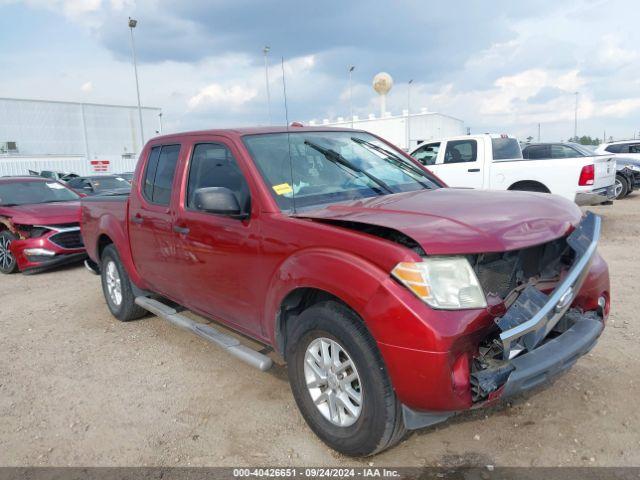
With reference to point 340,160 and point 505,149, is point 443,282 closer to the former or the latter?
point 340,160

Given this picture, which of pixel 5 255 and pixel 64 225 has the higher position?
pixel 64 225

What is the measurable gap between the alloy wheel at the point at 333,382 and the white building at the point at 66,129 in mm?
50568

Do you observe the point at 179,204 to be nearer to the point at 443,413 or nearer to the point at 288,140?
the point at 288,140

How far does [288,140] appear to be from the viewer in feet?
12.0

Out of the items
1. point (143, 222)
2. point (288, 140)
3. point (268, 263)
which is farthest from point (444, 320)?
point (143, 222)

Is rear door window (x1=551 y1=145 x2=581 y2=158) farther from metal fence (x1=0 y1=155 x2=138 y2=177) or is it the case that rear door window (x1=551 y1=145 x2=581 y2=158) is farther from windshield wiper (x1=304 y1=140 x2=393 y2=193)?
metal fence (x1=0 y1=155 x2=138 y2=177)

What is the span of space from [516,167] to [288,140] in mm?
7215

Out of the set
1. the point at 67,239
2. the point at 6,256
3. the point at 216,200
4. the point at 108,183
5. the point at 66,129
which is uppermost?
A: the point at 66,129

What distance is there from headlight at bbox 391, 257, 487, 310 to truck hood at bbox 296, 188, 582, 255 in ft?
0.28

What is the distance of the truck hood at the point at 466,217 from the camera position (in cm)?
236

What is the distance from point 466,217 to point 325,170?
126 cm

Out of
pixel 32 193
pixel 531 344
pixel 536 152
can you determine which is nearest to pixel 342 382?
pixel 531 344

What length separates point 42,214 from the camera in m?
8.02

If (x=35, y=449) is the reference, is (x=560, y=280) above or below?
above
